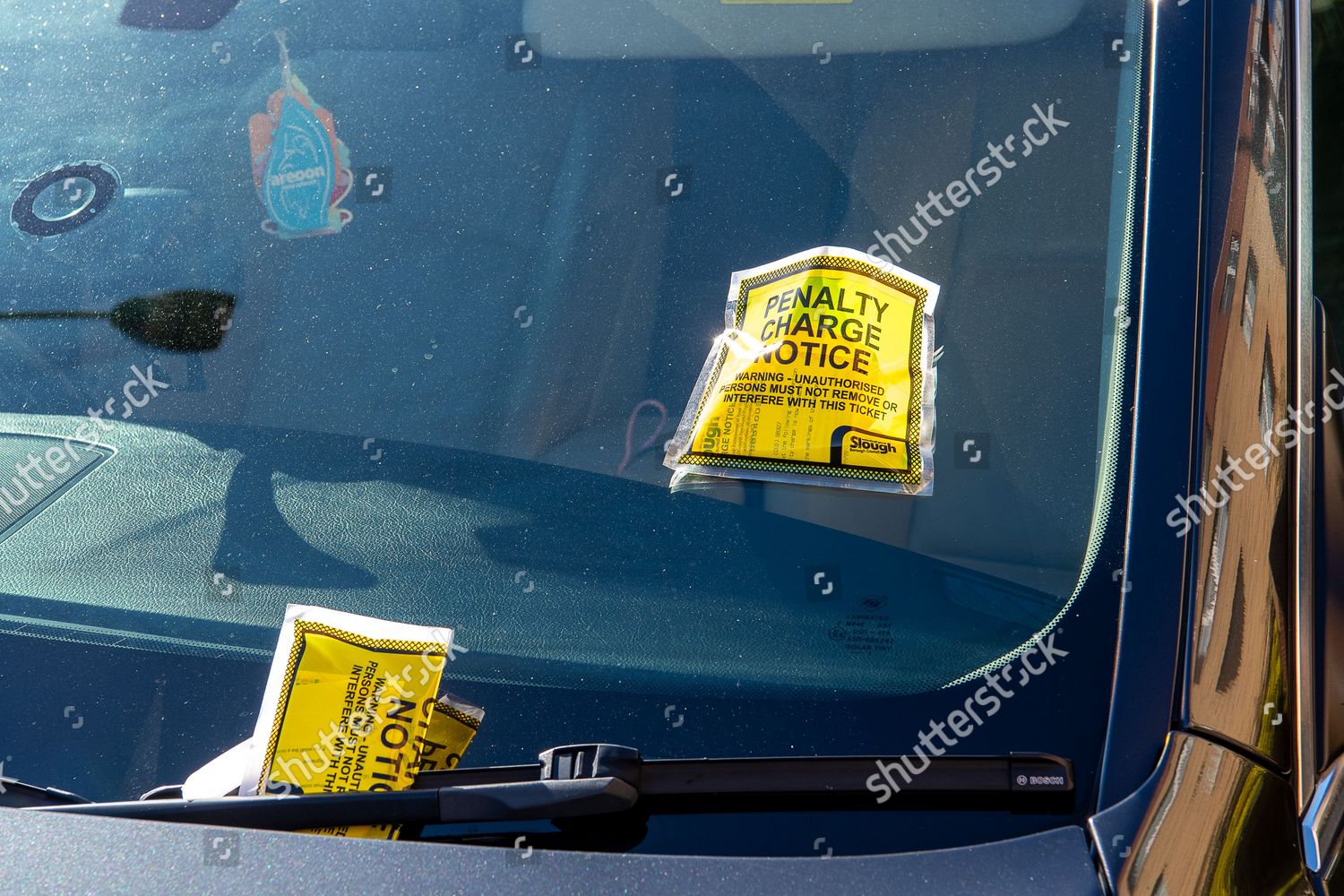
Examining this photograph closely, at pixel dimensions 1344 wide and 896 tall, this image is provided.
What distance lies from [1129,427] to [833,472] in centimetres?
29

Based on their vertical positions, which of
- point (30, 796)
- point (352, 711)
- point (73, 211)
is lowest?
point (30, 796)

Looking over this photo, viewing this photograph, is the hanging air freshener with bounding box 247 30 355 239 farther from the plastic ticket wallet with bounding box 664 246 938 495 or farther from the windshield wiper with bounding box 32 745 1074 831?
the windshield wiper with bounding box 32 745 1074 831

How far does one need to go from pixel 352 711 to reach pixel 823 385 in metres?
0.55

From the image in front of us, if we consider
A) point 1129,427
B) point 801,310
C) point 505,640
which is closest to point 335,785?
point 505,640

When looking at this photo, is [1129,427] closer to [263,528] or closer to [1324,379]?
[1324,379]

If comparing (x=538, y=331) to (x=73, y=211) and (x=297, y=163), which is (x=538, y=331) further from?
(x=73, y=211)

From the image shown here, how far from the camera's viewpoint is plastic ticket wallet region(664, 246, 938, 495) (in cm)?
130

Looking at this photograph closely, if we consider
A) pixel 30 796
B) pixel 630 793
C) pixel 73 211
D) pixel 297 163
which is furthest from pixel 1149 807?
pixel 73 211

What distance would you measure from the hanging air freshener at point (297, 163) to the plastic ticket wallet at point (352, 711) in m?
0.57

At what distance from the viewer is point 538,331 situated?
1.49 m

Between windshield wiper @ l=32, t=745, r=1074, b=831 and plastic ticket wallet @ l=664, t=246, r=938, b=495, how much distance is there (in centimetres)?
31

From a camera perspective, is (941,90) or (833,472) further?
(941,90)

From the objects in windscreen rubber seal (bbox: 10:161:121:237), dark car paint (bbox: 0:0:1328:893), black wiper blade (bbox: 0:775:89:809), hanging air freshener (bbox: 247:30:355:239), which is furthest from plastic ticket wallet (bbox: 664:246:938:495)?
windscreen rubber seal (bbox: 10:161:121:237)

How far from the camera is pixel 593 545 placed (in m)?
1.31
